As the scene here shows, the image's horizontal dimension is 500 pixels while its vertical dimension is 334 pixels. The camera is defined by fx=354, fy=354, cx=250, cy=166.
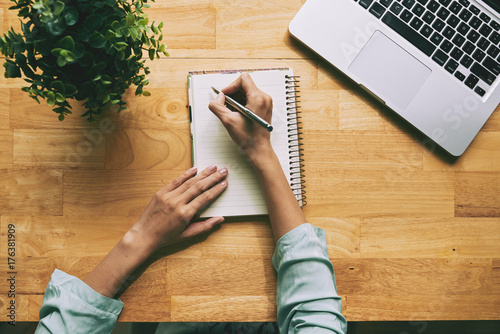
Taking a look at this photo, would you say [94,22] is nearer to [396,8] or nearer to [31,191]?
[31,191]

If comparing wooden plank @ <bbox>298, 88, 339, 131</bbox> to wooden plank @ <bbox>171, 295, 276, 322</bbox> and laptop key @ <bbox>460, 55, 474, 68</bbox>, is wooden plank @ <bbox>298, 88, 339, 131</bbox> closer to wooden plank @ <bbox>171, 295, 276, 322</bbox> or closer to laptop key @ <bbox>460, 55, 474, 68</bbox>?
laptop key @ <bbox>460, 55, 474, 68</bbox>

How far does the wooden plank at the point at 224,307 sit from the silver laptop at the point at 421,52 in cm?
52

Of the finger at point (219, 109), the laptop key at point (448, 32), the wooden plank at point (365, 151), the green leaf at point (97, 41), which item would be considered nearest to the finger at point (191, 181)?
the finger at point (219, 109)

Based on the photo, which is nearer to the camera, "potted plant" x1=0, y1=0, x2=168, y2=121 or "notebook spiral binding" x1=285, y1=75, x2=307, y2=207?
"potted plant" x1=0, y1=0, x2=168, y2=121

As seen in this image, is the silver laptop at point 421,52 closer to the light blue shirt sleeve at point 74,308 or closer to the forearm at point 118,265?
the forearm at point 118,265

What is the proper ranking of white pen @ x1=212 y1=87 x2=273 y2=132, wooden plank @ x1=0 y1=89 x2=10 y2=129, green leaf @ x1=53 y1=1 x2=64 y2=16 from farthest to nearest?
wooden plank @ x1=0 y1=89 x2=10 y2=129, white pen @ x1=212 y1=87 x2=273 y2=132, green leaf @ x1=53 y1=1 x2=64 y2=16

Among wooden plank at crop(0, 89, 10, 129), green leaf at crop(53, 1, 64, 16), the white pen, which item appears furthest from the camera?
wooden plank at crop(0, 89, 10, 129)

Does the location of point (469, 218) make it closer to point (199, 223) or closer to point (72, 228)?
point (199, 223)

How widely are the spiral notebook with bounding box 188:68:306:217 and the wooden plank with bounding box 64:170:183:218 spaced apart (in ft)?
0.30

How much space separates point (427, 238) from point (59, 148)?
33.4 inches

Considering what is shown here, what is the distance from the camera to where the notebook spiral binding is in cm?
78

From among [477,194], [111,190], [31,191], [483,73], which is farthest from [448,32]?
[31,191]

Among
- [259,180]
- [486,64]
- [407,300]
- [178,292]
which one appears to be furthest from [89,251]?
[486,64]

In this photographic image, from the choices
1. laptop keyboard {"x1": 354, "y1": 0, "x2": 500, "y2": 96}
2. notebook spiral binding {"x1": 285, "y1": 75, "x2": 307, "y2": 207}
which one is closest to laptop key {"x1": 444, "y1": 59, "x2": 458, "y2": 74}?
laptop keyboard {"x1": 354, "y1": 0, "x2": 500, "y2": 96}
